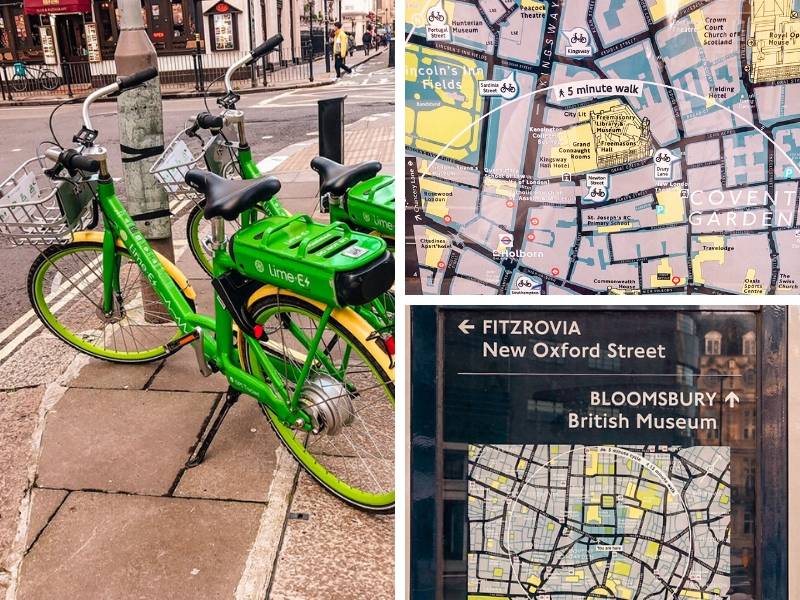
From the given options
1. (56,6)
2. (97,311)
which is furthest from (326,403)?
(56,6)

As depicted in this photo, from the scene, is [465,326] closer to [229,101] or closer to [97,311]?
[97,311]

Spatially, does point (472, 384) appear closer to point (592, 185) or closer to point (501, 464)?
point (501, 464)

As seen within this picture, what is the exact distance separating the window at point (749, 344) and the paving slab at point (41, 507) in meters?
2.73

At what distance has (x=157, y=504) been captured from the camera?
3.28 m

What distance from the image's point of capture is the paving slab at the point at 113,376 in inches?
169

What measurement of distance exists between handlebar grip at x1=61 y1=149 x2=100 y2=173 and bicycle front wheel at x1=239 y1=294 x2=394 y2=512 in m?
1.15

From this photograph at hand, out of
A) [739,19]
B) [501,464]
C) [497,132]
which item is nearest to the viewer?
[739,19]

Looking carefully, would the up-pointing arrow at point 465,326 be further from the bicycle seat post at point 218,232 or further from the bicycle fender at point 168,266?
the bicycle fender at point 168,266

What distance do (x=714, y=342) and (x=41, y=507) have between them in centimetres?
280

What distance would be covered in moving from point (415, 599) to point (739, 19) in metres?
1.54

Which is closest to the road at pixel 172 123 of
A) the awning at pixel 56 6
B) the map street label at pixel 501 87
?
the map street label at pixel 501 87

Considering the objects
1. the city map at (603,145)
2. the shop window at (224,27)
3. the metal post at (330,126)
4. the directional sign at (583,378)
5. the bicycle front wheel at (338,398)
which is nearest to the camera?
the city map at (603,145)

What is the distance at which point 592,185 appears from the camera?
1.77m

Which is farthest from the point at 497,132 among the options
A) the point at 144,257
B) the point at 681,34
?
the point at 144,257
